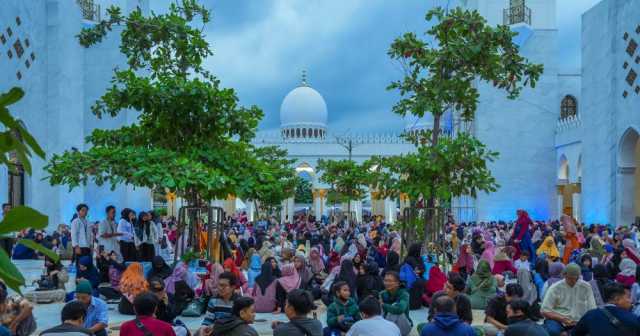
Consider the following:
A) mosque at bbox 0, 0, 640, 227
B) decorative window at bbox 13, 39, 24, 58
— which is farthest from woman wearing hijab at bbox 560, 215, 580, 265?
decorative window at bbox 13, 39, 24, 58

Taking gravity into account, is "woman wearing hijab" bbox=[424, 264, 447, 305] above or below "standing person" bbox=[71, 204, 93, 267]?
below

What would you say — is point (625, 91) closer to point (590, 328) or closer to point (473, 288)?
point (473, 288)

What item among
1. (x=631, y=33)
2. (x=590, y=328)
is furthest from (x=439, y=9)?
(x=631, y=33)

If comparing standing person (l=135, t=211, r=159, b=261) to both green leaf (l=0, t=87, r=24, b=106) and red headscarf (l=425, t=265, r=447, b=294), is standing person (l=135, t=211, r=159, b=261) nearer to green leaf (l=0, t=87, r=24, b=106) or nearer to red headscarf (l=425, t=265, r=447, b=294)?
red headscarf (l=425, t=265, r=447, b=294)

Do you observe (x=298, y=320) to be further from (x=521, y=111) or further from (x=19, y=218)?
(x=521, y=111)

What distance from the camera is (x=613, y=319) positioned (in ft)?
13.6

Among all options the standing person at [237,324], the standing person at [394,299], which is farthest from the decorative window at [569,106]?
the standing person at [237,324]

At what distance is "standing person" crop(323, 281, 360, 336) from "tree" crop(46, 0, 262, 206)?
86.8 inches

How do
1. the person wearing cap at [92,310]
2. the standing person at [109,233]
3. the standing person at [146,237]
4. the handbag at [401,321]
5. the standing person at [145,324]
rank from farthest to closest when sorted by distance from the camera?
1. the standing person at [146,237]
2. the standing person at [109,233]
3. the handbag at [401,321]
4. the person wearing cap at [92,310]
5. the standing person at [145,324]

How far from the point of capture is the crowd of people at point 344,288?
13.5 ft

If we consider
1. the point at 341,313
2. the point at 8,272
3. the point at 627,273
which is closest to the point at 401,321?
the point at 341,313

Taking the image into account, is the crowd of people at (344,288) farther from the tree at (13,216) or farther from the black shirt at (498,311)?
the tree at (13,216)

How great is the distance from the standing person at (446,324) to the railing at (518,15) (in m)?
23.1

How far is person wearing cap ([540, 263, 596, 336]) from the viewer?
5.59 m
